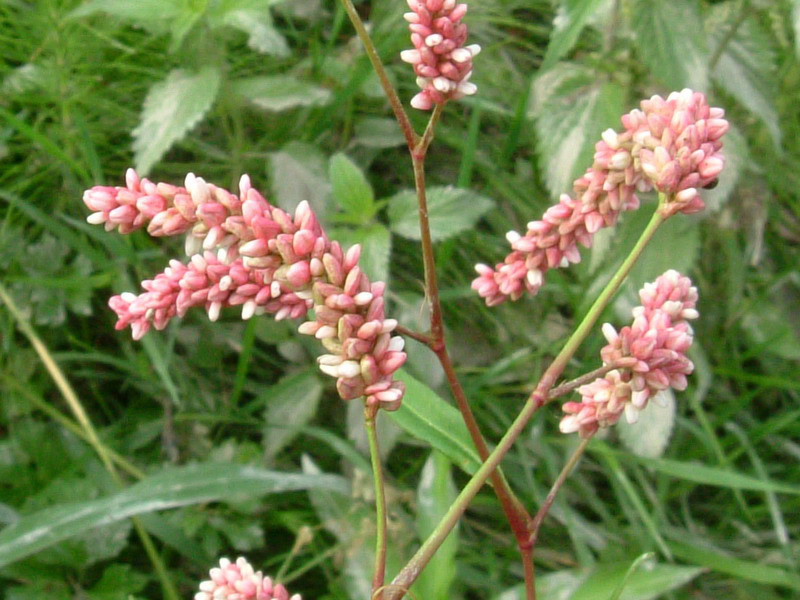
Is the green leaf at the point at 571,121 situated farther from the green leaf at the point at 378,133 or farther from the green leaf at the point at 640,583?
the green leaf at the point at 640,583

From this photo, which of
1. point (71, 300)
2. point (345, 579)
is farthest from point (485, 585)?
point (71, 300)

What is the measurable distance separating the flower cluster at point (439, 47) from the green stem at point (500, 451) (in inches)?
6.5

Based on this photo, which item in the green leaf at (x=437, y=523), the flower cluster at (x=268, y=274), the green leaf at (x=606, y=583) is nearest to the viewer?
the flower cluster at (x=268, y=274)

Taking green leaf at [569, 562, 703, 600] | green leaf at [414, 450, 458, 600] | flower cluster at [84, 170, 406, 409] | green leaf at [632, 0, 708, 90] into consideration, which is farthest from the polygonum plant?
green leaf at [632, 0, 708, 90]

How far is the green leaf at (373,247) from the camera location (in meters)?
1.18

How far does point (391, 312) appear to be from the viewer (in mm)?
1479

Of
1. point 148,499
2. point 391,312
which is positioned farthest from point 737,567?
point 148,499

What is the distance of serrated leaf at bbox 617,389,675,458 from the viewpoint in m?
1.34

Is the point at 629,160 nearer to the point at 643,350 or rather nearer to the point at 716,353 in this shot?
the point at 643,350

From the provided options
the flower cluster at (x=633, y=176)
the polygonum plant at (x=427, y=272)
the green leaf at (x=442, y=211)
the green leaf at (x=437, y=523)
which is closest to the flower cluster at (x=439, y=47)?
the polygonum plant at (x=427, y=272)

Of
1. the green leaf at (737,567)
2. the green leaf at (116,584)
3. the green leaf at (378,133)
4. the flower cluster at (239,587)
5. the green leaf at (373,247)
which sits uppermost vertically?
the flower cluster at (239,587)

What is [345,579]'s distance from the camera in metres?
1.20

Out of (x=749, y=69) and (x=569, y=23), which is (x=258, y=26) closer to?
(x=569, y=23)

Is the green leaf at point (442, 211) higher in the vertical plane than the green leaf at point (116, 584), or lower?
higher
